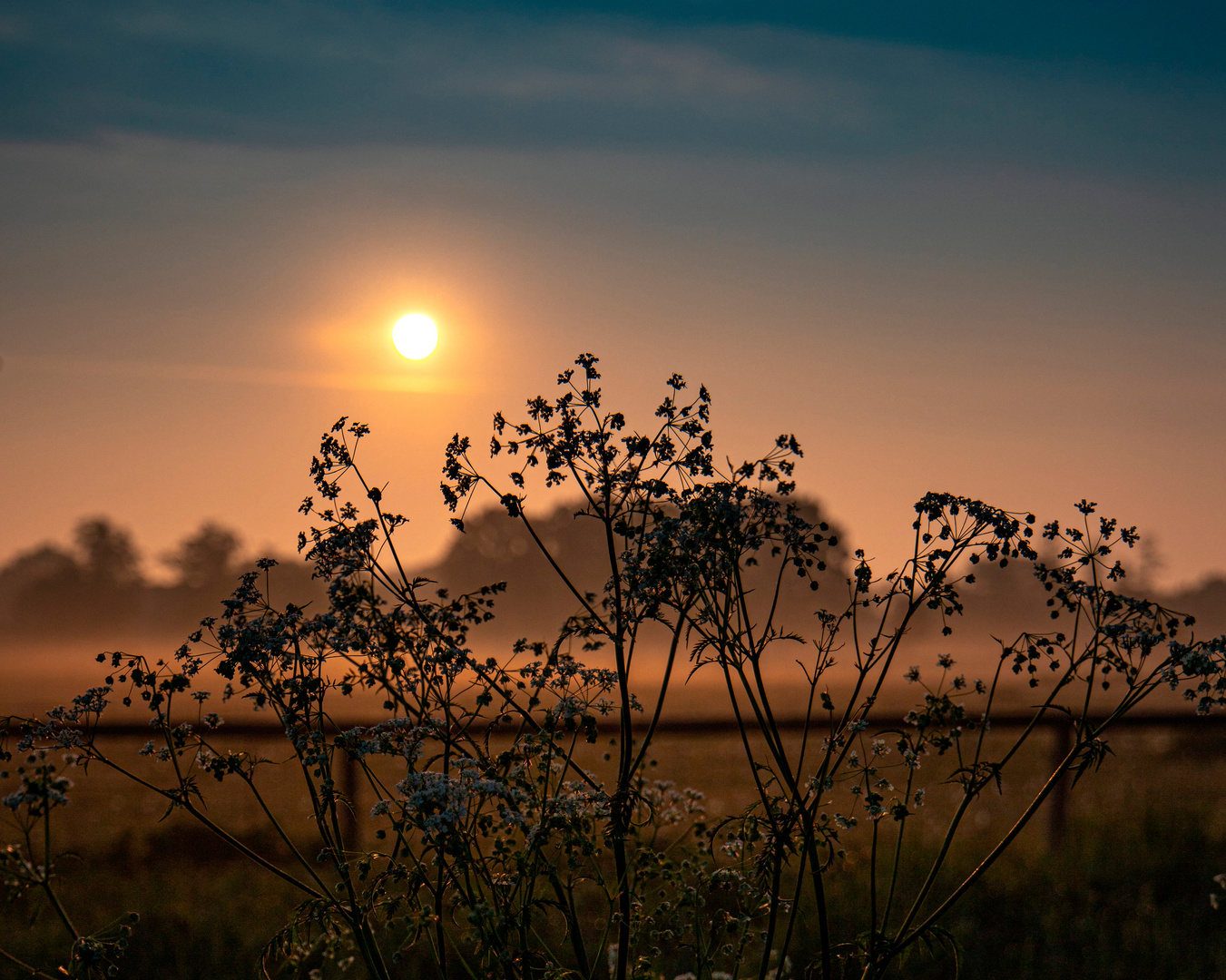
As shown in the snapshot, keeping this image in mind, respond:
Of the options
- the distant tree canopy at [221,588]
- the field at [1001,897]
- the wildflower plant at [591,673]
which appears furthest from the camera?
the distant tree canopy at [221,588]

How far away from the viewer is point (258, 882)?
27.6ft

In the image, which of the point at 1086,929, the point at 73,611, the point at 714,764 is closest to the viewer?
the point at 1086,929

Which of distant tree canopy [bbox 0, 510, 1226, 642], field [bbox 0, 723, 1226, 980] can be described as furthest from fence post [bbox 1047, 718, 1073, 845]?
distant tree canopy [bbox 0, 510, 1226, 642]

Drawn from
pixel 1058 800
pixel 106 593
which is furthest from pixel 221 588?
pixel 1058 800

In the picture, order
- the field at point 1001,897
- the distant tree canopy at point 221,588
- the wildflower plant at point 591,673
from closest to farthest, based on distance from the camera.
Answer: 1. the wildflower plant at point 591,673
2. the field at point 1001,897
3. the distant tree canopy at point 221,588

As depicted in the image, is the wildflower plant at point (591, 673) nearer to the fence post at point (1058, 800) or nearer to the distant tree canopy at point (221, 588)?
the fence post at point (1058, 800)

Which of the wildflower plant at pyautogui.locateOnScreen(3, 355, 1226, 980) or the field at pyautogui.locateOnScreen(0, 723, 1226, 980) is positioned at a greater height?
the wildflower plant at pyautogui.locateOnScreen(3, 355, 1226, 980)

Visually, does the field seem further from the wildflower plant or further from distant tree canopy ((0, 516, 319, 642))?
distant tree canopy ((0, 516, 319, 642))

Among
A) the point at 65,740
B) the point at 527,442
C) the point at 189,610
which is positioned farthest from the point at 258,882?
the point at 189,610

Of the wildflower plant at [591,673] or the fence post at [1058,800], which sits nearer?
the wildflower plant at [591,673]

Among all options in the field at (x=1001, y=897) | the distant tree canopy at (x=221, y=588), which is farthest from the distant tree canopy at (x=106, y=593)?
the field at (x=1001, y=897)

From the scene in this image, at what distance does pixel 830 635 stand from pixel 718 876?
950 millimetres

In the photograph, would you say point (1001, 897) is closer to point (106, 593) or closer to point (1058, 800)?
point (1058, 800)

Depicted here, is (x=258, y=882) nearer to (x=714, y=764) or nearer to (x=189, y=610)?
(x=714, y=764)
